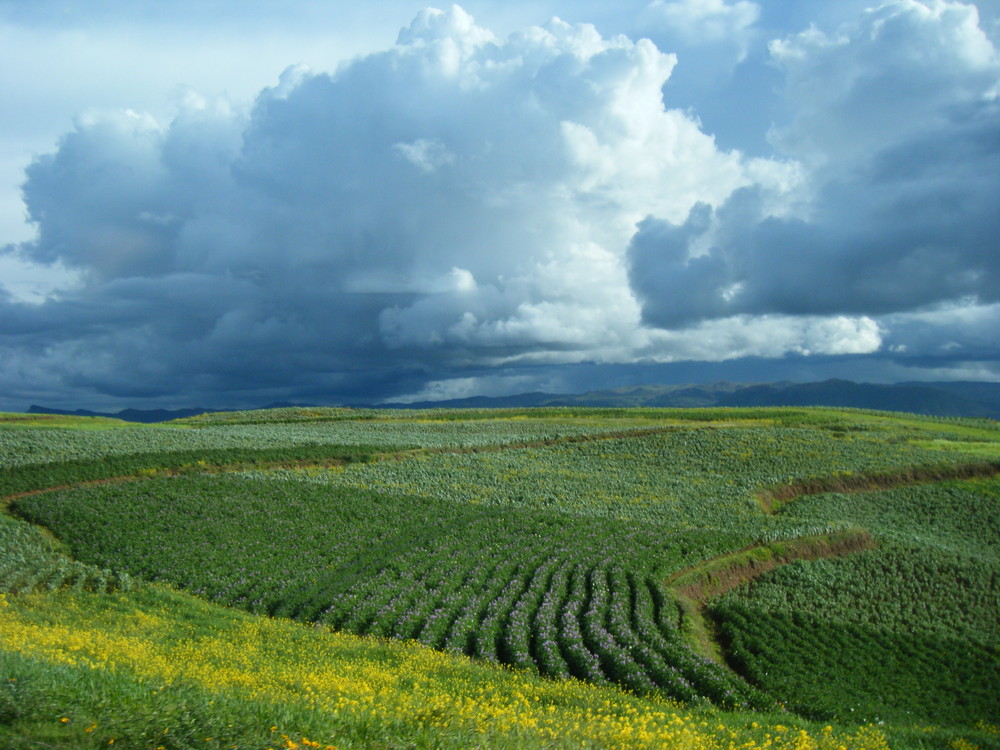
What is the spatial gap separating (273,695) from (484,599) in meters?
11.3

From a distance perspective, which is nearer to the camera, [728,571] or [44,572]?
[44,572]

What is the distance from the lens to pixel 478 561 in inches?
1029

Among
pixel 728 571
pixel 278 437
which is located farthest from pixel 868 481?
pixel 278 437

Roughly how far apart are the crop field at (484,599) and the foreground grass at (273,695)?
0.24 ft

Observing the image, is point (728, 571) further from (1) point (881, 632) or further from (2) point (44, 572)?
(2) point (44, 572)

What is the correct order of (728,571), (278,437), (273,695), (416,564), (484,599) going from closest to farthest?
(273,695) < (484,599) < (416,564) < (728,571) < (278,437)

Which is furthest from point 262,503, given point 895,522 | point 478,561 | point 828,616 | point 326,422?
point 326,422

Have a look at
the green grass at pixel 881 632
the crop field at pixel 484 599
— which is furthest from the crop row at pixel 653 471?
the green grass at pixel 881 632

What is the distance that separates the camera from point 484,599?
72.0ft

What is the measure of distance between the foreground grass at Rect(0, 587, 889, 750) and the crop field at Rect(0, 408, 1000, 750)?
74mm

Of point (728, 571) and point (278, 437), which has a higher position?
point (278, 437)

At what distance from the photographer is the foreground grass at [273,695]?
817 centimetres

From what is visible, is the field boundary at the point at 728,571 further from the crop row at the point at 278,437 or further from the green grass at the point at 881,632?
the crop row at the point at 278,437

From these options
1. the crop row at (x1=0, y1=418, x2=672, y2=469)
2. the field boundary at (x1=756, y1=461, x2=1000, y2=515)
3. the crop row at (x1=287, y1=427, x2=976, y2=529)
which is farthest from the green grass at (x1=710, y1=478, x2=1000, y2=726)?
the crop row at (x1=0, y1=418, x2=672, y2=469)
